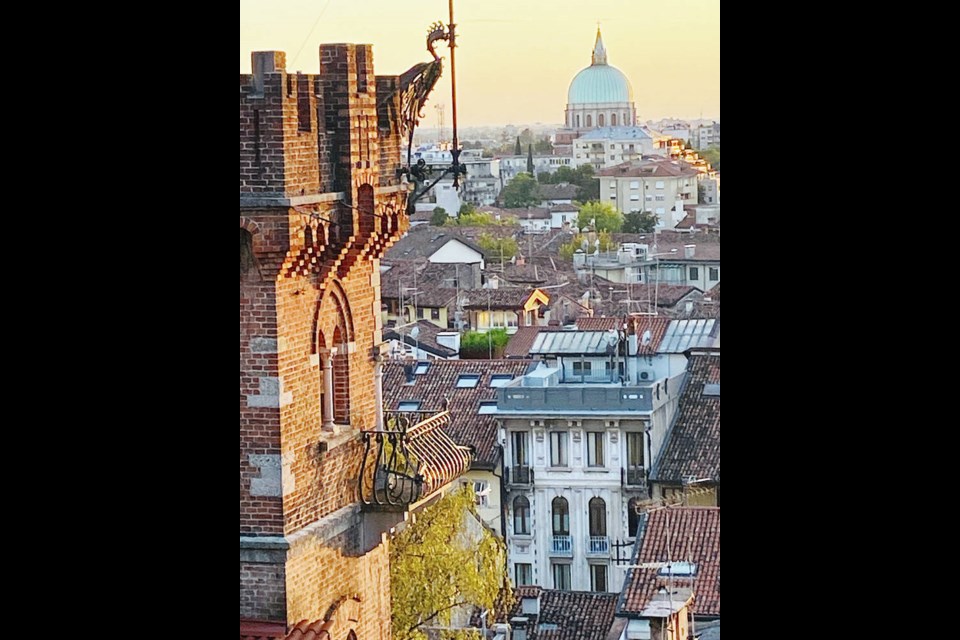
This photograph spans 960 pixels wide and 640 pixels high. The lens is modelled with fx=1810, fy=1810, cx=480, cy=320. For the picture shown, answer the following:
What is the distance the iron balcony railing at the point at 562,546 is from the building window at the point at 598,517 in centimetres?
16

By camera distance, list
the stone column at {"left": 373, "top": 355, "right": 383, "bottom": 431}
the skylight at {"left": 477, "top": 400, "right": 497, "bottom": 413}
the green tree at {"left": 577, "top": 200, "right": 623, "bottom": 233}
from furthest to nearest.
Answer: the green tree at {"left": 577, "top": 200, "right": 623, "bottom": 233}, the skylight at {"left": 477, "top": 400, "right": 497, "bottom": 413}, the stone column at {"left": 373, "top": 355, "right": 383, "bottom": 431}

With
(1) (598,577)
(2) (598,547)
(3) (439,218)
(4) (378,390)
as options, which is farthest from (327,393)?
(3) (439,218)

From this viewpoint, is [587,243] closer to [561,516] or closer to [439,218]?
[439,218]

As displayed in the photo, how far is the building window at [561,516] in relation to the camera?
10422 mm

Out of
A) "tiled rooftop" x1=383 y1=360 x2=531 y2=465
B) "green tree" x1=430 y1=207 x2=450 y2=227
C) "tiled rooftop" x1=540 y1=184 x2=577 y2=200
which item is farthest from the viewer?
"green tree" x1=430 y1=207 x2=450 y2=227

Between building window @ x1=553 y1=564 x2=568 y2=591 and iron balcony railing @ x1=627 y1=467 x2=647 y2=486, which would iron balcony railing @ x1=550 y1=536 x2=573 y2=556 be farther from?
iron balcony railing @ x1=627 y1=467 x2=647 y2=486

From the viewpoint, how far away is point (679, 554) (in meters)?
8.52

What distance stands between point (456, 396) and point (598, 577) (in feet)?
4.83

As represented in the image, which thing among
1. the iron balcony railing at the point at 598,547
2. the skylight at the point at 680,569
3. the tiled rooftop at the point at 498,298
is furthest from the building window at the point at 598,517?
the tiled rooftop at the point at 498,298

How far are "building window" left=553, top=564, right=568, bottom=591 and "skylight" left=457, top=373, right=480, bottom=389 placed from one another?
50.9 inches

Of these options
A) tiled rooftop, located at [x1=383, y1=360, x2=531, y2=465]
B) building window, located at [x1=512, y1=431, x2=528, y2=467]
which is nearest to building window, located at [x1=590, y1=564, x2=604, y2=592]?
building window, located at [x1=512, y1=431, x2=528, y2=467]

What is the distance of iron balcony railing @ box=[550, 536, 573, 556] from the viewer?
1027 cm

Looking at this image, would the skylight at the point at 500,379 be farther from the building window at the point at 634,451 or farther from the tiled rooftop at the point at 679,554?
the tiled rooftop at the point at 679,554
